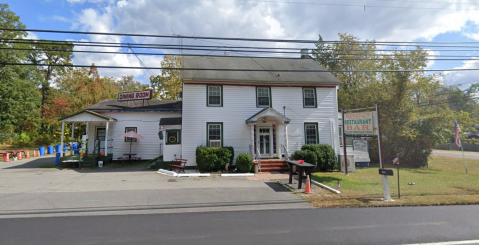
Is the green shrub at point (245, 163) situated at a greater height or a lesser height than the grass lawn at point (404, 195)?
greater

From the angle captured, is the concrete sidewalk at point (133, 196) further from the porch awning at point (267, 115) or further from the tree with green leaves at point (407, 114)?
the tree with green leaves at point (407, 114)

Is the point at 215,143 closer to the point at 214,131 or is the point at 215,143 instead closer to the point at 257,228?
the point at 214,131

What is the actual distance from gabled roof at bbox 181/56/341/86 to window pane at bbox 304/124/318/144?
2.96 m

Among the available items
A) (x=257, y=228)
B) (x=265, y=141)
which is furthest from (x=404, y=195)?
(x=265, y=141)

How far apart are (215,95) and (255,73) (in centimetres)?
343

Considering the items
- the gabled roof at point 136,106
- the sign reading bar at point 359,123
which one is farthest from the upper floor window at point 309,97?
the gabled roof at point 136,106

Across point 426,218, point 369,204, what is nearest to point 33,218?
point 369,204

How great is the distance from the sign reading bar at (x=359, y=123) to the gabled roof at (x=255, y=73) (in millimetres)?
4094

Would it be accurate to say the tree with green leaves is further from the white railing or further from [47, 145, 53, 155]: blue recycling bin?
[47, 145, 53, 155]: blue recycling bin

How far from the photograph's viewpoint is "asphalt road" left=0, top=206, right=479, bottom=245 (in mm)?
4441

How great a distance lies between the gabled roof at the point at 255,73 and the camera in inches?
581

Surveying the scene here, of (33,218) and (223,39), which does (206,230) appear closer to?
(33,218)

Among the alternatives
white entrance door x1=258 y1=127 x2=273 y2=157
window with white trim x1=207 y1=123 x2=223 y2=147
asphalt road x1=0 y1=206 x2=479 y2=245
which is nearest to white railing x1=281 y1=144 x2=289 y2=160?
white entrance door x1=258 y1=127 x2=273 y2=157

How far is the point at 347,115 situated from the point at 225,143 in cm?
748
